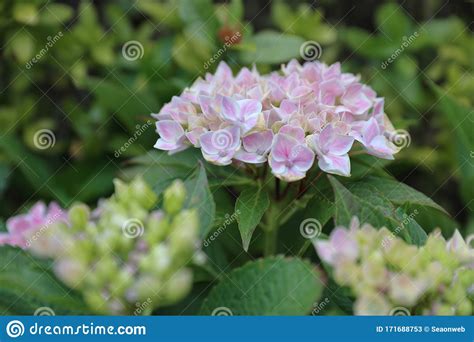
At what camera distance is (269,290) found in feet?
3.02

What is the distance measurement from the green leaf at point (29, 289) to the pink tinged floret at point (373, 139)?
0.46 m

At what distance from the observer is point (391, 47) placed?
2.09m

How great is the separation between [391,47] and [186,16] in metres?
0.64

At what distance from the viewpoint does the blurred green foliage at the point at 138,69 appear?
1.74m

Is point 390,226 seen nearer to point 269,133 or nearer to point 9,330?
point 269,133

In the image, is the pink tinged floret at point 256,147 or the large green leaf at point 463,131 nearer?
the pink tinged floret at point 256,147

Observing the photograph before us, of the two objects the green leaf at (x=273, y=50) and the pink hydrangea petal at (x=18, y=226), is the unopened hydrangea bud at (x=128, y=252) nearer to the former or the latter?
the pink hydrangea petal at (x=18, y=226)

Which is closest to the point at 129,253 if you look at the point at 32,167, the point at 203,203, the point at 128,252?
the point at 128,252

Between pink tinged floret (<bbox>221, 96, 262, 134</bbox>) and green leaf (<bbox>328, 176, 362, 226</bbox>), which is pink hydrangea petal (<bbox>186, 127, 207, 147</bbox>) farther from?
green leaf (<bbox>328, 176, 362, 226</bbox>)

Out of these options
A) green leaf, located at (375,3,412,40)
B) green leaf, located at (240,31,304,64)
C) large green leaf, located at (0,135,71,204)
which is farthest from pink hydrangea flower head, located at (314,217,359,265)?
green leaf, located at (375,3,412,40)

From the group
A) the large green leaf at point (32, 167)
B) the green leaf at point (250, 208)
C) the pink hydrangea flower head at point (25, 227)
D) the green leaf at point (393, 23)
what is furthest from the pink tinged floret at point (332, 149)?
the green leaf at point (393, 23)

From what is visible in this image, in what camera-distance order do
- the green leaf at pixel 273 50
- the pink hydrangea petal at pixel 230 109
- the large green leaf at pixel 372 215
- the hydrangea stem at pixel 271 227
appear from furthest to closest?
1. the green leaf at pixel 273 50
2. the hydrangea stem at pixel 271 227
3. the pink hydrangea petal at pixel 230 109
4. the large green leaf at pixel 372 215

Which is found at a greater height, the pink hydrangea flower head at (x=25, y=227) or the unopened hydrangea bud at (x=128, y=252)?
the unopened hydrangea bud at (x=128, y=252)

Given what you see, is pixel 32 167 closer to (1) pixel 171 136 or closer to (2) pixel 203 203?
(1) pixel 171 136
